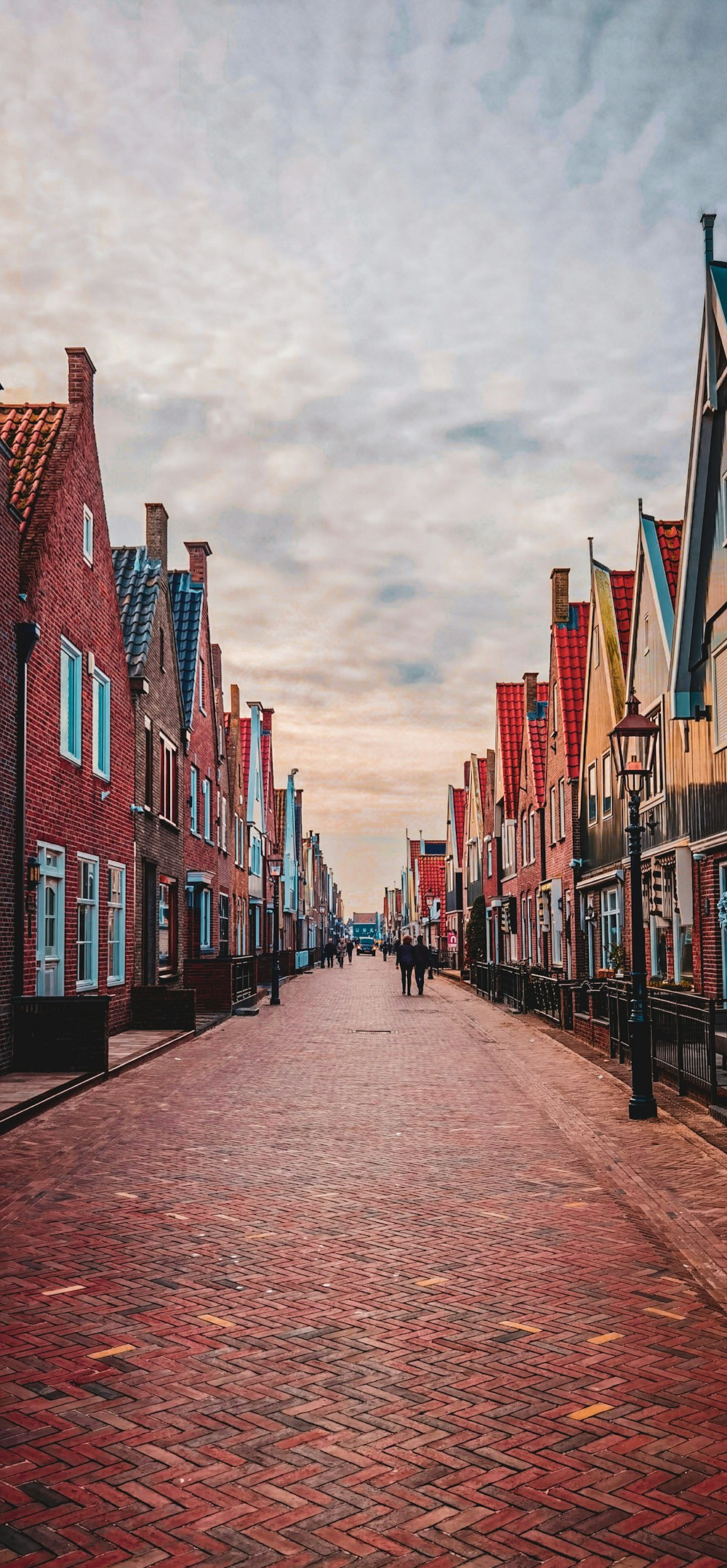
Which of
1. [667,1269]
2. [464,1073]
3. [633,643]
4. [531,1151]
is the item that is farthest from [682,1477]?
[633,643]

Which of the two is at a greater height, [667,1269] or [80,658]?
[80,658]

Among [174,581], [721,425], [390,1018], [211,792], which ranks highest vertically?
[174,581]

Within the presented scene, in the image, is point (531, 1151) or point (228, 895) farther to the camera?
point (228, 895)

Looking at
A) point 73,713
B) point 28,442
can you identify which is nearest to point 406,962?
point 73,713

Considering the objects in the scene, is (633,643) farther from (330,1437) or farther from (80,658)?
(330,1437)

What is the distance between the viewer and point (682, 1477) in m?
4.51

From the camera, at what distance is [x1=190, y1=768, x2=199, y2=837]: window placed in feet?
109

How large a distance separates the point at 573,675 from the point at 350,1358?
3044cm

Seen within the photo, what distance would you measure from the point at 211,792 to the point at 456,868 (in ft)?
121

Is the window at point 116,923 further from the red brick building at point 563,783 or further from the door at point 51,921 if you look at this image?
the red brick building at point 563,783

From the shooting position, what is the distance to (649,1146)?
11.0 meters

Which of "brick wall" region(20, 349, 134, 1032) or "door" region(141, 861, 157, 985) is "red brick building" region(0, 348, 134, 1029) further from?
"door" region(141, 861, 157, 985)

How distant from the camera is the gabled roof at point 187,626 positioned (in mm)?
32781

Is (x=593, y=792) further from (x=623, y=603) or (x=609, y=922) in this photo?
(x=623, y=603)
